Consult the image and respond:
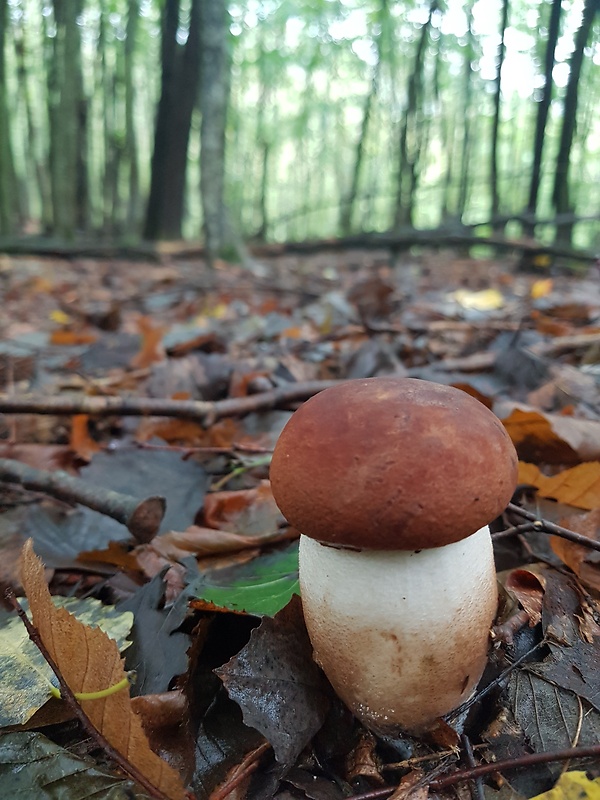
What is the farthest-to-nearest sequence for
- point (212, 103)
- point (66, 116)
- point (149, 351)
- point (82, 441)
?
point (66, 116) < point (212, 103) < point (149, 351) < point (82, 441)

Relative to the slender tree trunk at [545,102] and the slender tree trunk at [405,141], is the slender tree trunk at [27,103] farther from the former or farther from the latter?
the slender tree trunk at [545,102]

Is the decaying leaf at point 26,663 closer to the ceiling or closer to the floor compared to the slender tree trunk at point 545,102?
closer to the floor

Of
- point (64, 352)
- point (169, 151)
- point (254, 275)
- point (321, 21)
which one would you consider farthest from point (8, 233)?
point (321, 21)

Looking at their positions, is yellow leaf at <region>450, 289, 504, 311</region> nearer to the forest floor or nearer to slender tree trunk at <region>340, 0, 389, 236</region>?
the forest floor

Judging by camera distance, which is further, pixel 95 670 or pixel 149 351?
pixel 149 351

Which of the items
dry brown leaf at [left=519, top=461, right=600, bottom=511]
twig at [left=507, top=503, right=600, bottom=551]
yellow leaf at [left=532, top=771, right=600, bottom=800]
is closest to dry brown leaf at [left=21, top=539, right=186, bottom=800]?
yellow leaf at [left=532, top=771, right=600, bottom=800]

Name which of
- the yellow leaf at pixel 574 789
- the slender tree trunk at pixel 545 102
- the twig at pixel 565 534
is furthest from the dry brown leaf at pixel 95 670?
the slender tree trunk at pixel 545 102

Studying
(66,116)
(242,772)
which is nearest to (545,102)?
(66,116)

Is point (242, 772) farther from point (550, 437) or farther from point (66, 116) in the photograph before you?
point (66, 116)
